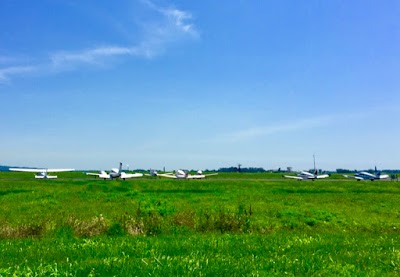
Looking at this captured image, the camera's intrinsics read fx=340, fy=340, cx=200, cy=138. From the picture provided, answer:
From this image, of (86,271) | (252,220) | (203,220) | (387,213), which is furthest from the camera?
(387,213)

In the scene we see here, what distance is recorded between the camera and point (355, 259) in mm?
9836

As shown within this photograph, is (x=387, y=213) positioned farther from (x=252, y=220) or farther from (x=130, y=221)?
(x=130, y=221)

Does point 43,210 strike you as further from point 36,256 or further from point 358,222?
point 358,222

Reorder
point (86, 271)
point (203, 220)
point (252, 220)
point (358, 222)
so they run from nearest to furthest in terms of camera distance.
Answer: point (86, 271) → point (203, 220) → point (252, 220) → point (358, 222)

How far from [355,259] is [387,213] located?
22.3 m

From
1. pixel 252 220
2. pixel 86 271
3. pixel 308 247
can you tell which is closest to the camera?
pixel 86 271

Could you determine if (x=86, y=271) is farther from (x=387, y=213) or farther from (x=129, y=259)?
(x=387, y=213)

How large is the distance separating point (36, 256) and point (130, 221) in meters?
9.14

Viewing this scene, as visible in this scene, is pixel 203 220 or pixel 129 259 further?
pixel 203 220

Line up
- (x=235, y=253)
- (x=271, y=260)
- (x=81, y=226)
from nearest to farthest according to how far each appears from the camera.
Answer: (x=271, y=260), (x=235, y=253), (x=81, y=226)

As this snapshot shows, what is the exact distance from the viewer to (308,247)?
11891 millimetres

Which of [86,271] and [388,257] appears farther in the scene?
[388,257]

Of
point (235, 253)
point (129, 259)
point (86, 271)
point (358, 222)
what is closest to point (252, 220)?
point (358, 222)

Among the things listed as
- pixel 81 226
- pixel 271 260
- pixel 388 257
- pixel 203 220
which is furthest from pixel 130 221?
pixel 388 257
